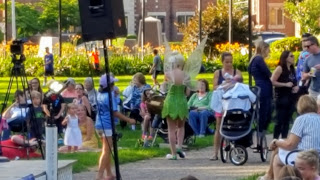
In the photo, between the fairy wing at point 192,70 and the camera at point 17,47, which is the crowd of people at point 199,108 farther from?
the camera at point 17,47

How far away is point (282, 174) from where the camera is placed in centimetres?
873

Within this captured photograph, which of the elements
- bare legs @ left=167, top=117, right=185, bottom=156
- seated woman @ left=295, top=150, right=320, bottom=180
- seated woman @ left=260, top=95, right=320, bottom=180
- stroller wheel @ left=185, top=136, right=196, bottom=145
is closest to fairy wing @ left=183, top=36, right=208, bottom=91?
bare legs @ left=167, top=117, right=185, bottom=156

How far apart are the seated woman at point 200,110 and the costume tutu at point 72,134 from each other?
322 cm

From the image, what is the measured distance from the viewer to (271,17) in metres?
79.2

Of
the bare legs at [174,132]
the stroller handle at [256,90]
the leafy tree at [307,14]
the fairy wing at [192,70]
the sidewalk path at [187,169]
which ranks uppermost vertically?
the leafy tree at [307,14]

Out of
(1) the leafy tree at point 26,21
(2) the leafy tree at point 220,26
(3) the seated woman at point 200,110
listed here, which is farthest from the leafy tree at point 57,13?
(3) the seated woman at point 200,110

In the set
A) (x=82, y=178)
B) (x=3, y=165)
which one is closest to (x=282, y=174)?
(x=3, y=165)

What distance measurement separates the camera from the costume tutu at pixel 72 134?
16.5m

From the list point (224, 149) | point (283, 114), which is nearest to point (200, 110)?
point (283, 114)

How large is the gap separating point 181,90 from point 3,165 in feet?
18.1

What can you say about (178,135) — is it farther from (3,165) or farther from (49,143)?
(49,143)

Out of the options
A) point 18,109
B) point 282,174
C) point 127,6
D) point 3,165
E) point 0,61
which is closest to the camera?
point 282,174

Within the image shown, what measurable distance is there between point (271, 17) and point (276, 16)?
0.43 meters

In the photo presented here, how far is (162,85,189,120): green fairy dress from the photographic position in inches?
597
